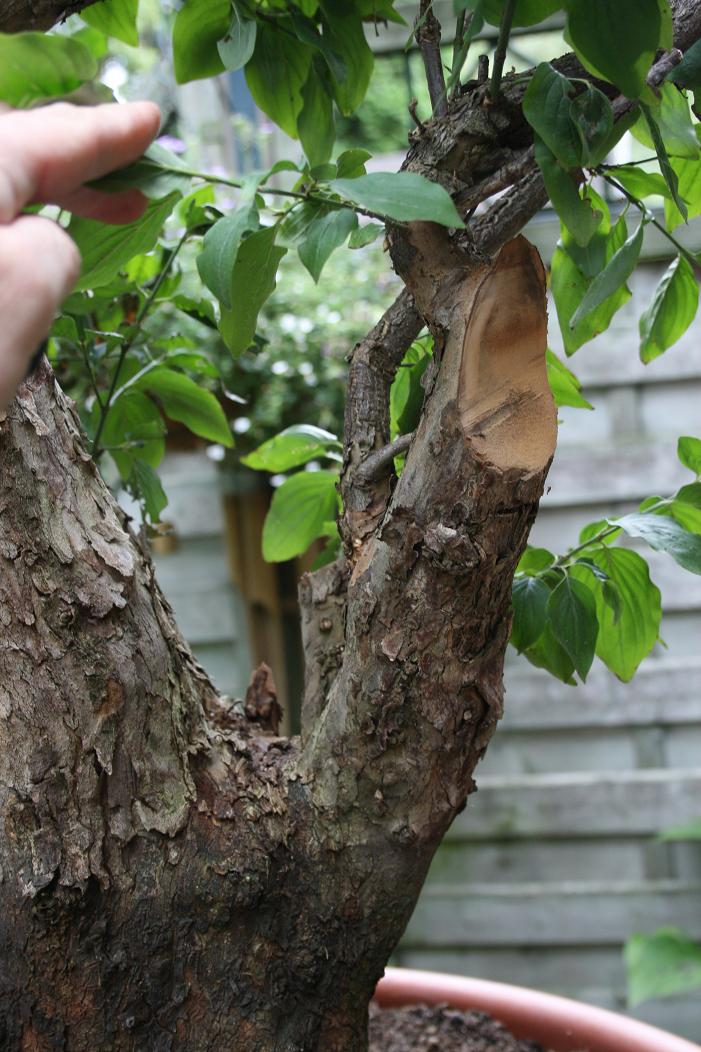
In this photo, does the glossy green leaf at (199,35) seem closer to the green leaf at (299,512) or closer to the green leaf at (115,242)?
the green leaf at (115,242)

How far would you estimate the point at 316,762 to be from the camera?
0.60 m

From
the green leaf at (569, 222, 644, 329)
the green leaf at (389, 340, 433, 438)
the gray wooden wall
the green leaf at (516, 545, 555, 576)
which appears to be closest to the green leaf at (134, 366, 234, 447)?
the green leaf at (389, 340, 433, 438)

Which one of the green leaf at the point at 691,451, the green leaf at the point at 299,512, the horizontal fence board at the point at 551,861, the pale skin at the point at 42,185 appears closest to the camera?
the pale skin at the point at 42,185

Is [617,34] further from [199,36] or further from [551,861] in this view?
[551,861]

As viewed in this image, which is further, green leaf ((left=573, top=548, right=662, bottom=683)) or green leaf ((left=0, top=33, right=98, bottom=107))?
green leaf ((left=573, top=548, right=662, bottom=683))

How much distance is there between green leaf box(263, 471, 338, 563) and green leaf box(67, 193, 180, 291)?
254 millimetres

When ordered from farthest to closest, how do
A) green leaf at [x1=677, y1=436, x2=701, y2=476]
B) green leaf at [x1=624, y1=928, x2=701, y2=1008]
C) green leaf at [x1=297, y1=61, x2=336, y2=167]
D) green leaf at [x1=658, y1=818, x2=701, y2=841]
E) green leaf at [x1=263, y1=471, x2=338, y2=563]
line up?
green leaf at [x1=658, y1=818, x2=701, y2=841] < green leaf at [x1=624, y1=928, x2=701, y2=1008] < green leaf at [x1=263, y1=471, x2=338, y2=563] < green leaf at [x1=677, y1=436, x2=701, y2=476] < green leaf at [x1=297, y1=61, x2=336, y2=167]

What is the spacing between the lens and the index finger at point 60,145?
12.2 inches

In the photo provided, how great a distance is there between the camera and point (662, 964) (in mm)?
1481

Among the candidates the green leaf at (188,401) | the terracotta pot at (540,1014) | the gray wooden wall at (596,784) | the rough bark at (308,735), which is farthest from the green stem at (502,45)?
the gray wooden wall at (596,784)

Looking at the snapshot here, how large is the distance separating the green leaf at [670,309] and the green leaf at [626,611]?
→ 5.3 inches

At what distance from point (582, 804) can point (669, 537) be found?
120 cm

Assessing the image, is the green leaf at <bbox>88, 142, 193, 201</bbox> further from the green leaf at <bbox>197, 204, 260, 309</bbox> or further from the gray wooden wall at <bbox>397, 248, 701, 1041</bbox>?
the gray wooden wall at <bbox>397, 248, 701, 1041</bbox>

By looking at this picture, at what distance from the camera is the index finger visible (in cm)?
31
